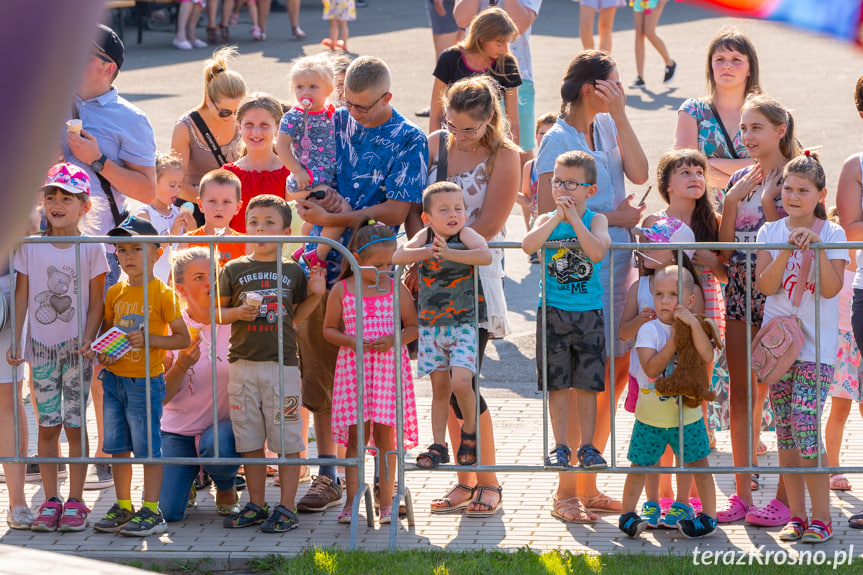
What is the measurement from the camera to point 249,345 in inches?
198

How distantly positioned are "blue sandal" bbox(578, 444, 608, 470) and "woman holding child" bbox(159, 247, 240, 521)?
1669mm

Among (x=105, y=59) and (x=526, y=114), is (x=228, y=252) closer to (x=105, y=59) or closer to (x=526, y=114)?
(x=105, y=59)

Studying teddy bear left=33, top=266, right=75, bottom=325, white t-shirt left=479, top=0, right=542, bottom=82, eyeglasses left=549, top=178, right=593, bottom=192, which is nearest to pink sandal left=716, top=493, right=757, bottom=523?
eyeglasses left=549, top=178, right=593, bottom=192

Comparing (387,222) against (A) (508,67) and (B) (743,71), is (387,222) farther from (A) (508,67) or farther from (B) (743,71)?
(A) (508,67)

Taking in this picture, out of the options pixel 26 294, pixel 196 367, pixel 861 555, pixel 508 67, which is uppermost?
pixel 508 67

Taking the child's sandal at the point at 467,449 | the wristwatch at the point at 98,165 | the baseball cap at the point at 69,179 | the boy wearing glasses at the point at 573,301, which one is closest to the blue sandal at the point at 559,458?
the boy wearing glasses at the point at 573,301

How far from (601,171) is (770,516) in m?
1.82

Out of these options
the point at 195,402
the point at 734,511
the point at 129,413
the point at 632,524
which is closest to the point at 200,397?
the point at 195,402

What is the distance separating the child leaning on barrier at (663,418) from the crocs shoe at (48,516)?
2662 mm

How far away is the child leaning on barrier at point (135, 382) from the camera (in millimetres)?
5000

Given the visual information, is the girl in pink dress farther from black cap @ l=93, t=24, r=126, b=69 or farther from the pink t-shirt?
black cap @ l=93, t=24, r=126, b=69

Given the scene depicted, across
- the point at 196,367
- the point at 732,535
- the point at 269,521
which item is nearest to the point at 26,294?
the point at 196,367

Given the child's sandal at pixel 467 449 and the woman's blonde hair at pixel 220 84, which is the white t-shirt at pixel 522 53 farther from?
the child's sandal at pixel 467 449

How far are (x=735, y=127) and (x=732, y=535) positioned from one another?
2.15 m
